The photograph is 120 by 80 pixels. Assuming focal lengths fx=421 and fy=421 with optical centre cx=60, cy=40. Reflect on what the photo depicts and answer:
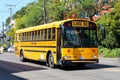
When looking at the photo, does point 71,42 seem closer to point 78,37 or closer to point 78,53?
point 78,37

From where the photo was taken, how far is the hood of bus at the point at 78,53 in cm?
2323

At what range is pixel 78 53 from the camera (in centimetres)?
2341

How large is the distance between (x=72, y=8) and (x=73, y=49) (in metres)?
38.0

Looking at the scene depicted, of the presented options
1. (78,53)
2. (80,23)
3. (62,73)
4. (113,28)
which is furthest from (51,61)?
(113,28)

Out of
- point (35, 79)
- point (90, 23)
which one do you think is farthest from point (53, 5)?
point (35, 79)

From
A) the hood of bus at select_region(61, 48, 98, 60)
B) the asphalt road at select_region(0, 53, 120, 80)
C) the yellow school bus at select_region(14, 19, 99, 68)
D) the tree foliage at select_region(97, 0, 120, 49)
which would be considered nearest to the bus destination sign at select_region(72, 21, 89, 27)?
the yellow school bus at select_region(14, 19, 99, 68)

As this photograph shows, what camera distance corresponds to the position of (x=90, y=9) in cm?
5816

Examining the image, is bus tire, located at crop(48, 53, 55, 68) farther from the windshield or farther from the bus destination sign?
the bus destination sign

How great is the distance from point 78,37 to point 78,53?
0.90 meters

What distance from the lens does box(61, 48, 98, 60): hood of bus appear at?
23.2 metres

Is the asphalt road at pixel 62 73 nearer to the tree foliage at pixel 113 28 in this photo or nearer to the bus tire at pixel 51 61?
the bus tire at pixel 51 61

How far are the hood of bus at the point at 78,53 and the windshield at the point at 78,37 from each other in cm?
24

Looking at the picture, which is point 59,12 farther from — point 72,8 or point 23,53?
point 23,53

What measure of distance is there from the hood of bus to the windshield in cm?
24
